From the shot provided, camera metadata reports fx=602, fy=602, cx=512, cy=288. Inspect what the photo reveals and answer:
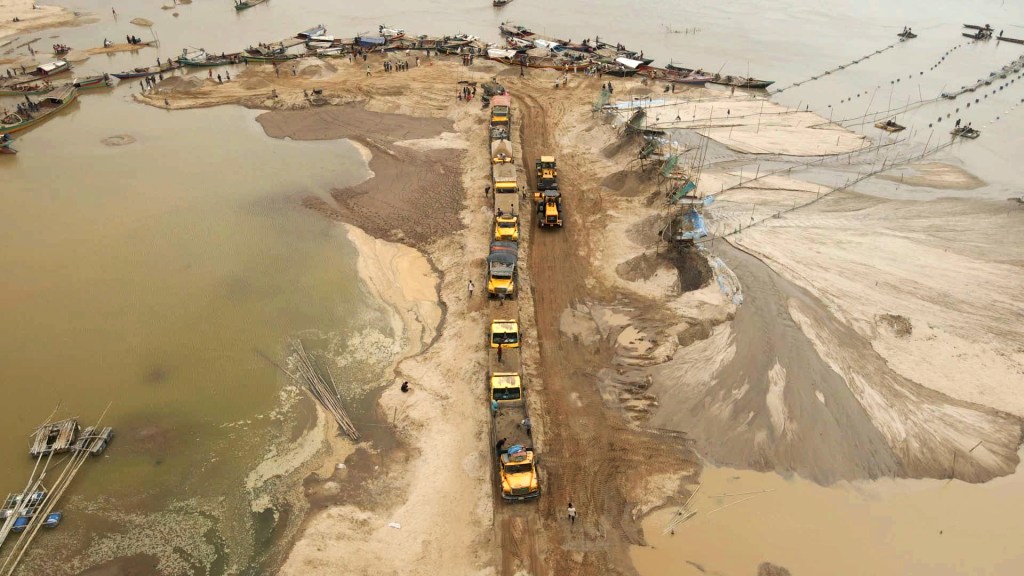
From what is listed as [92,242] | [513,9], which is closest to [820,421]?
[92,242]

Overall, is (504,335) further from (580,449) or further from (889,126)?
(889,126)

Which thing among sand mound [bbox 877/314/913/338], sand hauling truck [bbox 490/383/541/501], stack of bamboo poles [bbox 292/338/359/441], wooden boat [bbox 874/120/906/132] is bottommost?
stack of bamboo poles [bbox 292/338/359/441]

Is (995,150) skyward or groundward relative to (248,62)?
groundward

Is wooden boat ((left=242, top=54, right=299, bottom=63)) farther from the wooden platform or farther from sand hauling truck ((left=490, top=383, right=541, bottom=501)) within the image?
sand hauling truck ((left=490, top=383, right=541, bottom=501))

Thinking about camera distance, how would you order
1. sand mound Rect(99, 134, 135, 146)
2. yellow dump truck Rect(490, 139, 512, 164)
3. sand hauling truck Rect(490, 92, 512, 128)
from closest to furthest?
yellow dump truck Rect(490, 139, 512, 164) → sand hauling truck Rect(490, 92, 512, 128) → sand mound Rect(99, 134, 135, 146)

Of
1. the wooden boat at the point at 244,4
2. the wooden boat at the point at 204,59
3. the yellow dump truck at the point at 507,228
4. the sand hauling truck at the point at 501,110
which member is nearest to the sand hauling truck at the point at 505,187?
Result: the yellow dump truck at the point at 507,228

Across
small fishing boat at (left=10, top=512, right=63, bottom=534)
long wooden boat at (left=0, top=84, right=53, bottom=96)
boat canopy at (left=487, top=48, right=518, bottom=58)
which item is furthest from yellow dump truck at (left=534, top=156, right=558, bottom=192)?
long wooden boat at (left=0, top=84, right=53, bottom=96)

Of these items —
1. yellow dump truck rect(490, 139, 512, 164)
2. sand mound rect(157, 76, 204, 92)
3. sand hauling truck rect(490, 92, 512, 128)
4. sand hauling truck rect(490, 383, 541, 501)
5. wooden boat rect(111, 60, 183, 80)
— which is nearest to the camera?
sand hauling truck rect(490, 383, 541, 501)

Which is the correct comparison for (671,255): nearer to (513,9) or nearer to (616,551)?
(616,551)
